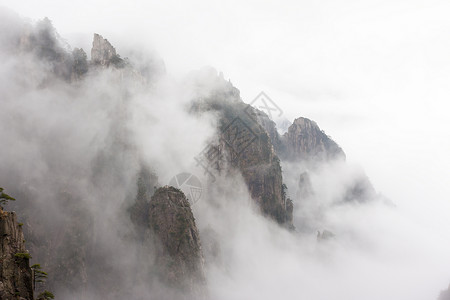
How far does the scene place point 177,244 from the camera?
354 feet

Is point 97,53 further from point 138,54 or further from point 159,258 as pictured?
point 159,258

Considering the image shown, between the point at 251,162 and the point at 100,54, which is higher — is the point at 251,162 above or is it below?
below

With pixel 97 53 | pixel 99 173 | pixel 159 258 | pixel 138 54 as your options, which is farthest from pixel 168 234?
pixel 138 54

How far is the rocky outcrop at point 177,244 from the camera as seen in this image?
105 m

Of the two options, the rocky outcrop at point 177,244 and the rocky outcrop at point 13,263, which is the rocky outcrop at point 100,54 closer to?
the rocky outcrop at point 177,244

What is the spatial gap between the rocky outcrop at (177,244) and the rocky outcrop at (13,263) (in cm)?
7767

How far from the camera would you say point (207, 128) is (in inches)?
6816

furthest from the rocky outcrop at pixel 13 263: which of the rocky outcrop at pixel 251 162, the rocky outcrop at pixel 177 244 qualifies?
the rocky outcrop at pixel 251 162

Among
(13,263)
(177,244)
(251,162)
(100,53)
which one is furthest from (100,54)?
(13,263)

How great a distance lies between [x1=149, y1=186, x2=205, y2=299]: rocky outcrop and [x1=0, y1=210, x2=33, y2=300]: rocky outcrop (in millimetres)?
77670

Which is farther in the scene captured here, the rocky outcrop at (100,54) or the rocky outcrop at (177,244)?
the rocky outcrop at (100,54)

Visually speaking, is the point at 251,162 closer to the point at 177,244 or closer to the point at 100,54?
the point at 177,244

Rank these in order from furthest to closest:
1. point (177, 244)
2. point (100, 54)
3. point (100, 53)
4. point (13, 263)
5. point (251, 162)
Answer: point (251, 162), point (100, 53), point (100, 54), point (177, 244), point (13, 263)

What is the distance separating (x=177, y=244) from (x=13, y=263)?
7967 centimetres
